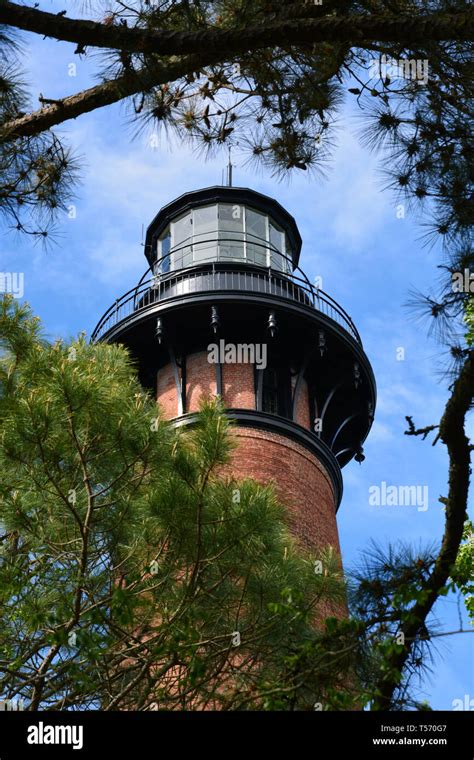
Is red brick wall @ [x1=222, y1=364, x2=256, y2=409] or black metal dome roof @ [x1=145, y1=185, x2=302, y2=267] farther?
black metal dome roof @ [x1=145, y1=185, x2=302, y2=267]

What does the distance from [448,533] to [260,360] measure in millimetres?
14636

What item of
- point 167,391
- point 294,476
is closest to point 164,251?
point 167,391

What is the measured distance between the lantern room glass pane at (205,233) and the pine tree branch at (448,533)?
1712 centimetres

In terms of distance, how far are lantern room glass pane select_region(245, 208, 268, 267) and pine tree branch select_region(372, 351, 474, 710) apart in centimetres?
1745

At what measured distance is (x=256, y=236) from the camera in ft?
77.6

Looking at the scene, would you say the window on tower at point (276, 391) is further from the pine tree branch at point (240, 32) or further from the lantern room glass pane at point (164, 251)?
the pine tree branch at point (240, 32)

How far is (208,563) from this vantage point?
870 cm

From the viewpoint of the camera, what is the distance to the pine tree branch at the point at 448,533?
551 centimetres

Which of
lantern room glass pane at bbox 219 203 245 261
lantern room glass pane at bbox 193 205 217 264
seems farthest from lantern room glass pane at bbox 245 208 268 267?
lantern room glass pane at bbox 193 205 217 264

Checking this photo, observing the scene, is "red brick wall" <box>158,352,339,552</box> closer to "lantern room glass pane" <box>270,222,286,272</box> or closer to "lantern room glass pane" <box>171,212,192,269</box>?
"lantern room glass pane" <box>171,212,192,269</box>

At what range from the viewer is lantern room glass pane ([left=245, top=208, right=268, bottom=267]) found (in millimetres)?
23328

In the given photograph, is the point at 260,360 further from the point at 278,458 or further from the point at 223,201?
the point at 223,201

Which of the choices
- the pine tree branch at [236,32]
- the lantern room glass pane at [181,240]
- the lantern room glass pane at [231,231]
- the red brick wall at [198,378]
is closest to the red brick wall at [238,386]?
the red brick wall at [198,378]
